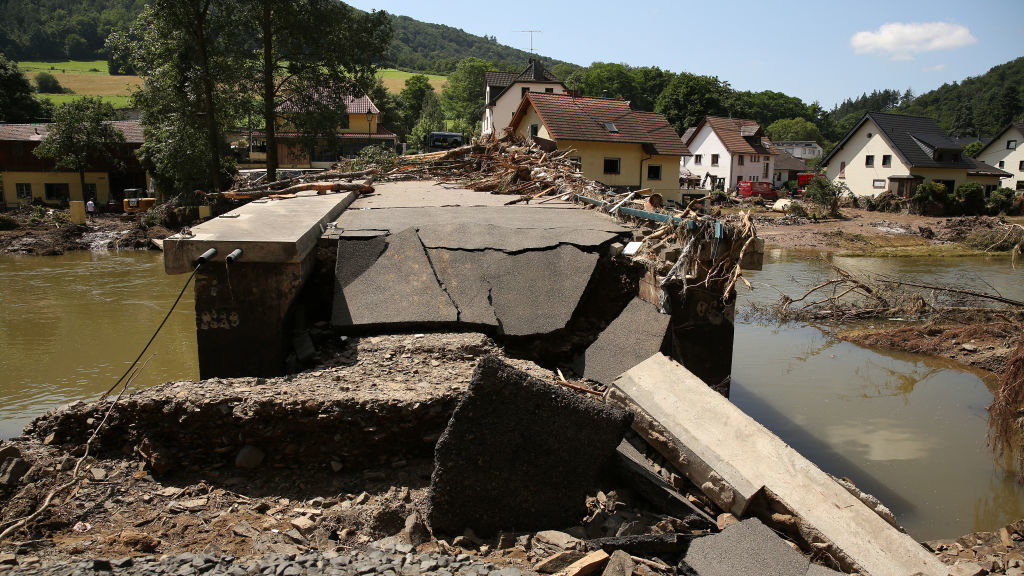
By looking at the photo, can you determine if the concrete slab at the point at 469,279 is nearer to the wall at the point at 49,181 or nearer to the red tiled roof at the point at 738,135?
the wall at the point at 49,181

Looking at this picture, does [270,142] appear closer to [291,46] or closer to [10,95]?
[291,46]

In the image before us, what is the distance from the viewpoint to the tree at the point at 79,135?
32781 mm

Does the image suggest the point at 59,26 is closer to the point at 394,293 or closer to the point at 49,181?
the point at 49,181

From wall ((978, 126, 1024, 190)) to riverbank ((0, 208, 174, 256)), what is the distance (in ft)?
174

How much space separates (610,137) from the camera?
93.6ft

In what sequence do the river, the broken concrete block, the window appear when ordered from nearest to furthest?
the broken concrete block
the river
the window

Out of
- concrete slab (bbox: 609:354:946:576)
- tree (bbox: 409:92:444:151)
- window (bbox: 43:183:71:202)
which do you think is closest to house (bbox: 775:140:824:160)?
tree (bbox: 409:92:444:151)

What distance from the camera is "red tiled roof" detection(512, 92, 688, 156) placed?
2802cm

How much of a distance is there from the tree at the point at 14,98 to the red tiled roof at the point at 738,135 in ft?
154

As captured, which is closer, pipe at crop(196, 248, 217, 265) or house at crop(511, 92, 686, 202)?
pipe at crop(196, 248, 217, 265)

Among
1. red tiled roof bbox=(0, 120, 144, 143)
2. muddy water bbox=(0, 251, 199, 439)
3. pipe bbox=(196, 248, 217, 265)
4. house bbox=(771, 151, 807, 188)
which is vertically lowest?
muddy water bbox=(0, 251, 199, 439)

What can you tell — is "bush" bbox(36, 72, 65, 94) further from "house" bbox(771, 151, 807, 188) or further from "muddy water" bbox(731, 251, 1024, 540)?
"muddy water" bbox(731, 251, 1024, 540)

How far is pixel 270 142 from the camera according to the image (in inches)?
845

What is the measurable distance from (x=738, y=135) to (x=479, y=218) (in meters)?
47.7
